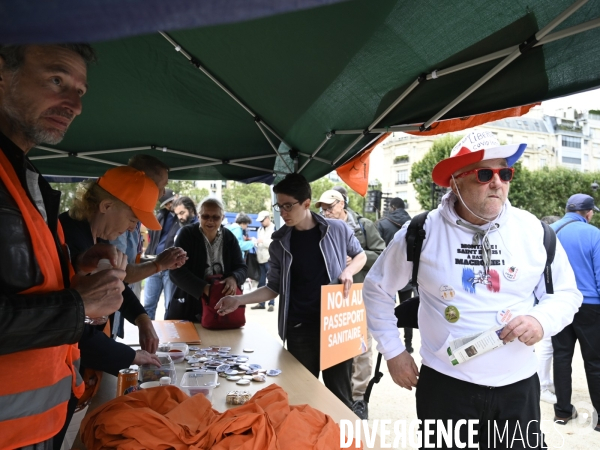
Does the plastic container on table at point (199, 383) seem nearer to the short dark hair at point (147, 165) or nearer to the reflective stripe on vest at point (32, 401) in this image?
the reflective stripe on vest at point (32, 401)

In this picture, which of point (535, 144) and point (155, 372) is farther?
point (535, 144)

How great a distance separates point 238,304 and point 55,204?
196 centimetres

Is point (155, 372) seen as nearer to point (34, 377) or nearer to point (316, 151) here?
point (34, 377)

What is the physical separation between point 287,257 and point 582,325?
9.71ft

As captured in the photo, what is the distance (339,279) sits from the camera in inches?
126

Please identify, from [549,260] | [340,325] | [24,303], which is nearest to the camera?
[24,303]

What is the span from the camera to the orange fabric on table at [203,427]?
4.12 ft

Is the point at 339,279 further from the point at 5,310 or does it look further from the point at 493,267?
the point at 5,310

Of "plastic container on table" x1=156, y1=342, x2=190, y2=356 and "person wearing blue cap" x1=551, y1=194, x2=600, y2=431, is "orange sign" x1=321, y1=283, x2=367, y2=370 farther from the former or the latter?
"person wearing blue cap" x1=551, y1=194, x2=600, y2=431

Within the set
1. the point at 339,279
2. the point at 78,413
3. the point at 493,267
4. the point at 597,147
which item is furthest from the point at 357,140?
the point at 597,147

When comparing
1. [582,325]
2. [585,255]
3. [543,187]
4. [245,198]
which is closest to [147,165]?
[585,255]

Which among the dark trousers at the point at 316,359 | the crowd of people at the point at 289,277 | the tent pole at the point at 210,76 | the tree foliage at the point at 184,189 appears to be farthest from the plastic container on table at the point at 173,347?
the tree foliage at the point at 184,189

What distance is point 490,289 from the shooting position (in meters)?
1.98

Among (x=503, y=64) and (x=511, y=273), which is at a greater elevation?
(x=503, y=64)
